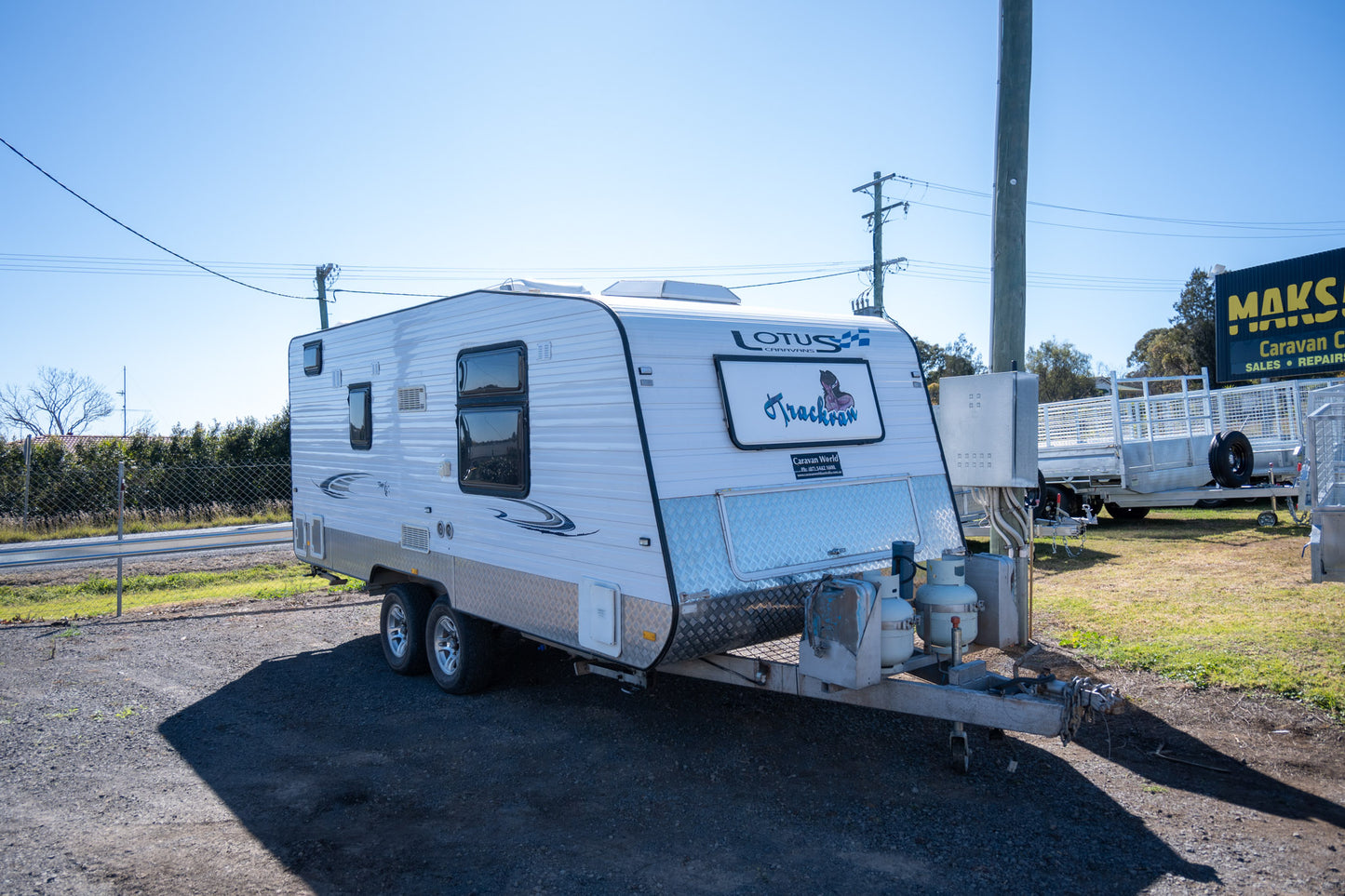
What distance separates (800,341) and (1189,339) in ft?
130

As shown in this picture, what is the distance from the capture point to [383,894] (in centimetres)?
393

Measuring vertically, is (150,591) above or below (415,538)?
below

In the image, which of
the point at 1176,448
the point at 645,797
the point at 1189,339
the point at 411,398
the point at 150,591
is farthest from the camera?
the point at 1189,339

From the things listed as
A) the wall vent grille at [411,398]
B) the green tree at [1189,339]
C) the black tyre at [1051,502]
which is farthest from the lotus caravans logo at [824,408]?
the green tree at [1189,339]

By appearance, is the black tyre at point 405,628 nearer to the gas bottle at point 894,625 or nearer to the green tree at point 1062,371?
the gas bottle at point 894,625

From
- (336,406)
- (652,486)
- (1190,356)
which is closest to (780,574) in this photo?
(652,486)

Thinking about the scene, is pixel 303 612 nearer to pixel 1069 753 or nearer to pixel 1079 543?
pixel 1069 753

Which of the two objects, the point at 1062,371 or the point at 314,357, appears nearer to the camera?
the point at 314,357

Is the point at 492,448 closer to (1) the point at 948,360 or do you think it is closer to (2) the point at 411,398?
(2) the point at 411,398

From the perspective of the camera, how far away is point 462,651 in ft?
21.5

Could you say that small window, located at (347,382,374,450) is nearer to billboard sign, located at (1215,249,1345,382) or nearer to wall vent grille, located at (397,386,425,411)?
wall vent grille, located at (397,386,425,411)

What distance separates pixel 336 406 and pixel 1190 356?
39.3 meters

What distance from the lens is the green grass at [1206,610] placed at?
632 centimetres

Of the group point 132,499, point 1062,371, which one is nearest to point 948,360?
point 1062,371
